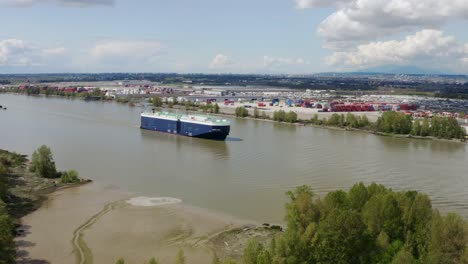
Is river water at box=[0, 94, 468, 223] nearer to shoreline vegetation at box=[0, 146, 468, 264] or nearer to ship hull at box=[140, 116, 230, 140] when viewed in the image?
ship hull at box=[140, 116, 230, 140]

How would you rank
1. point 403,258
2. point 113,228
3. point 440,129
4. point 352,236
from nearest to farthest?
point 403,258, point 352,236, point 113,228, point 440,129

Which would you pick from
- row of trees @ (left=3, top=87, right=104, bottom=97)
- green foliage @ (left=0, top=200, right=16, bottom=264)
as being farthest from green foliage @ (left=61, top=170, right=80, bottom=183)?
row of trees @ (left=3, top=87, right=104, bottom=97)

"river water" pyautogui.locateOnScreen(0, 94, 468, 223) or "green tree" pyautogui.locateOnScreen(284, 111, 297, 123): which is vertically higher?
"green tree" pyautogui.locateOnScreen(284, 111, 297, 123)

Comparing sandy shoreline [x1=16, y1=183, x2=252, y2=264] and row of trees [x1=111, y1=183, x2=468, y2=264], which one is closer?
row of trees [x1=111, y1=183, x2=468, y2=264]

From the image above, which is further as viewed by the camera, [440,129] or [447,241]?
[440,129]

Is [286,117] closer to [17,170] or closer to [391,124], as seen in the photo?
[391,124]

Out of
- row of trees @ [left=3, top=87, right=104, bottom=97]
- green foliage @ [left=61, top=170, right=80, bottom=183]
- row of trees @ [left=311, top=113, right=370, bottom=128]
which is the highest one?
row of trees @ [left=3, top=87, right=104, bottom=97]

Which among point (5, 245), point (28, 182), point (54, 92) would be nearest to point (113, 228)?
point (5, 245)

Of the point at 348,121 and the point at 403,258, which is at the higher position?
the point at 403,258
